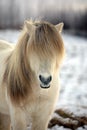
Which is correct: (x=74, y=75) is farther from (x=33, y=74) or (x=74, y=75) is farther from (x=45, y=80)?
(x=45, y=80)

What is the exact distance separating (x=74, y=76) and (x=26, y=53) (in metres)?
11.5

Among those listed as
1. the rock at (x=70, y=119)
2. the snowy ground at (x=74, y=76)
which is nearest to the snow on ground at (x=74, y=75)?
the snowy ground at (x=74, y=76)

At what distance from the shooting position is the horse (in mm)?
3502

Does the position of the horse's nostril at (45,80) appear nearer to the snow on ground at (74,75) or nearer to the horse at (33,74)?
the horse at (33,74)

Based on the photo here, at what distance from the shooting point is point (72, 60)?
18.5 m

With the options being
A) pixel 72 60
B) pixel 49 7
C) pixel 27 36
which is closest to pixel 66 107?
pixel 27 36

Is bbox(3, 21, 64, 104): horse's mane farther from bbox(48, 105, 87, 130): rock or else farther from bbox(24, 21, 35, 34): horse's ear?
bbox(48, 105, 87, 130): rock

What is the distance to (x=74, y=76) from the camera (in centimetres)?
1504

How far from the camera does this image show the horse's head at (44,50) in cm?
342

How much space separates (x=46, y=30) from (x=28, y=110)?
3.03 feet

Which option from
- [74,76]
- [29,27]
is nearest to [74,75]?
[74,76]

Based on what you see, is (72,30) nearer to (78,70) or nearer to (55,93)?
(78,70)

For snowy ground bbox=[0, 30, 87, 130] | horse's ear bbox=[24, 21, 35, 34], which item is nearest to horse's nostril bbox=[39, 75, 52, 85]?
horse's ear bbox=[24, 21, 35, 34]

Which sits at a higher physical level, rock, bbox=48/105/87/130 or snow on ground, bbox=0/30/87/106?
rock, bbox=48/105/87/130
